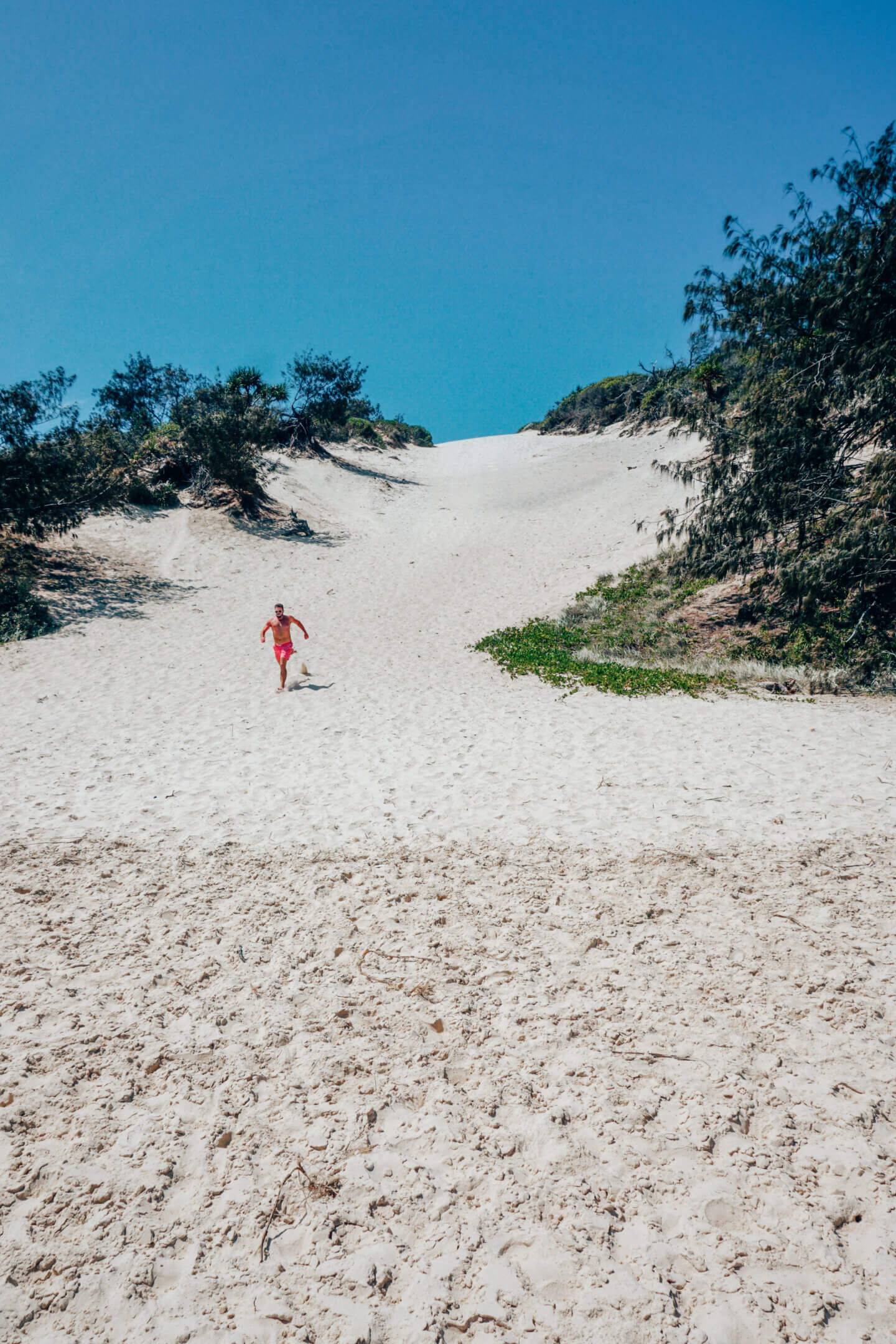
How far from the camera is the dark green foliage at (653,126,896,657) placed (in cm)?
1213

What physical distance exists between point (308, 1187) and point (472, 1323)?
3.61ft

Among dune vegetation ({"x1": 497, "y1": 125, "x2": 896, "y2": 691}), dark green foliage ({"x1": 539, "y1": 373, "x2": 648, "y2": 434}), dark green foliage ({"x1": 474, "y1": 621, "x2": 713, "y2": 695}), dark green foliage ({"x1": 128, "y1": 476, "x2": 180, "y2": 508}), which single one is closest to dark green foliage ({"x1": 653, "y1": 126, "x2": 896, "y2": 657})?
dune vegetation ({"x1": 497, "y1": 125, "x2": 896, "y2": 691})

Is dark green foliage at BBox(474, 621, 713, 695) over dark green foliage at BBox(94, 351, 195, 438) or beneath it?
beneath

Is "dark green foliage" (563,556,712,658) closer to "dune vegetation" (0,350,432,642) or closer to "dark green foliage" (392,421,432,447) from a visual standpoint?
Answer: "dune vegetation" (0,350,432,642)

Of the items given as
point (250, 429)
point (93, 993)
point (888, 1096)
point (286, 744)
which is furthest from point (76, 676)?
point (250, 429)

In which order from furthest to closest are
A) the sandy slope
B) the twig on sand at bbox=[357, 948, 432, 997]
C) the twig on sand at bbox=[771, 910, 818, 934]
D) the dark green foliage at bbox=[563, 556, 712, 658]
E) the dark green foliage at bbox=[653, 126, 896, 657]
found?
1. the dark green foliage at bbox=[563, 556, 712, 658]
2. the dark green foliage at bbox=[653, 126, 896, 657]
3. the twig on sand at bbox=[771, 910, 818, 934]
4. the twig on sand at bbox=[357, 948, 432, 997]
5. the sandy slope

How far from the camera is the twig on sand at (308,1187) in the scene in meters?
3.13

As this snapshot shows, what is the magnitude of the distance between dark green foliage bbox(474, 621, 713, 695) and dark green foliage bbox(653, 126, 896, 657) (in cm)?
341

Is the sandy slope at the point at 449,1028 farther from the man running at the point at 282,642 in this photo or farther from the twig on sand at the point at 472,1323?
the man running at the point at 282,642

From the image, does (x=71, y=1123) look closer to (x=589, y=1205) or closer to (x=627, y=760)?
(x=589, y=1205)

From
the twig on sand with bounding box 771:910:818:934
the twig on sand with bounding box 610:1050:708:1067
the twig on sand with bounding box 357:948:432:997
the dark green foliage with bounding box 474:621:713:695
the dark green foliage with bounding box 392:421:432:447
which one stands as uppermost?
the dark green foliage with bounding box 392:421:432:447

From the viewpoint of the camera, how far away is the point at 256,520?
2794cm

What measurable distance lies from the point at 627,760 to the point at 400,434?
55.1 m

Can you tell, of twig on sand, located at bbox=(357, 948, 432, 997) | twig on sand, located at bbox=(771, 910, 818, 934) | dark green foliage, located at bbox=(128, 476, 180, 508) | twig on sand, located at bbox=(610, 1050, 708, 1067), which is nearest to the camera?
twig on sand, located at bbox=(610, 1050, 708, 1067)
